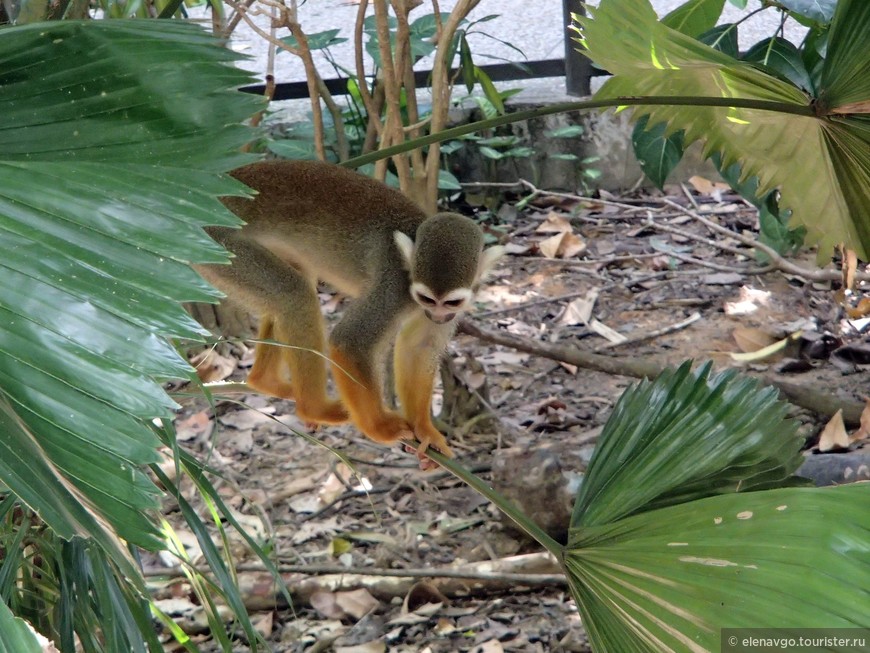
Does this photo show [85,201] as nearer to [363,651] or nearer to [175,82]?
[175,82]

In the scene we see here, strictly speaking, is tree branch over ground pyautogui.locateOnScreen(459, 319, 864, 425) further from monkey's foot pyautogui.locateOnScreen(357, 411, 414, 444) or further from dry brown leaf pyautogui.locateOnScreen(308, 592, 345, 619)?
dry brown leaf pyautogui.locateOnScreen(308, 592, 345, 619)

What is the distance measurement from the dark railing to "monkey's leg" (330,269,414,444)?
8.99 feet

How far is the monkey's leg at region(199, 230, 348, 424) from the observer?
230 centimetres

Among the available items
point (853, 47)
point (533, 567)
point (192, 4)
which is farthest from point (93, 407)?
point (192, 4)

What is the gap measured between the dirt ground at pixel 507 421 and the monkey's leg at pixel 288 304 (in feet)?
0.75

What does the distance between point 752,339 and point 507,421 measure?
1.17 m

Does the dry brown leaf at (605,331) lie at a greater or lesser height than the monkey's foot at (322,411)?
lesser

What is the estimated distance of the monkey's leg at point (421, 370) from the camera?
251cm

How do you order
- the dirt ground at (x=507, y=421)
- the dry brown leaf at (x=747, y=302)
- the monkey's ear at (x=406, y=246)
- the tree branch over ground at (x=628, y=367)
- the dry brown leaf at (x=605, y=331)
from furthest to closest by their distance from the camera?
the dry brown leaf at (x=747, y=302) → the dry brown leaf at (x=605, y=331) → the tree branch over ground at (x=628, y=367) → the dirt ground at (x=507, y=421) → the monkey's ear at (x=406, y=246)

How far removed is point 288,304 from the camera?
2.32m

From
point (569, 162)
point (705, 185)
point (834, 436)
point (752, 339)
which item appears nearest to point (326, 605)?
point (834, 436)

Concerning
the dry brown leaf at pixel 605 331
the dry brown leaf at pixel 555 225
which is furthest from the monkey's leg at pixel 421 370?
the dry brown leaf at pixel 555 225

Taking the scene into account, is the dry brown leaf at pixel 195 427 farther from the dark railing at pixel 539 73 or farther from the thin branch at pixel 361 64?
the dark railing at pixel 539 73

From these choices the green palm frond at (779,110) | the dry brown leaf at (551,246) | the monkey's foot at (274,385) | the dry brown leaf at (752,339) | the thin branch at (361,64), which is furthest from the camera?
the dry brown leaf at (551,246)
